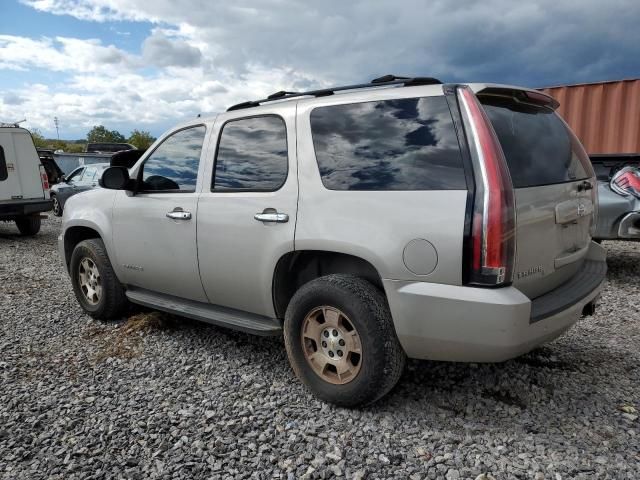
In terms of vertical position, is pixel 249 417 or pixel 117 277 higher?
pixel 117 277

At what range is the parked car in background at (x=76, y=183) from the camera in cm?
1346

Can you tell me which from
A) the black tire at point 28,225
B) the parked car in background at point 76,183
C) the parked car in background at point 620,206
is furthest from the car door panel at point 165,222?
the parked car in background at point 76,183

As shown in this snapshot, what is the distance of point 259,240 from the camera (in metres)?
3.23

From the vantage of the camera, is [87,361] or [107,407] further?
[87,361]

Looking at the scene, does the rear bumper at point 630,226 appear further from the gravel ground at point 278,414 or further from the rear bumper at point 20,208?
the rear bumper at point 20,208

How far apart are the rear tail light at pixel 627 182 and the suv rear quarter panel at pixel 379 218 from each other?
14.0 ft

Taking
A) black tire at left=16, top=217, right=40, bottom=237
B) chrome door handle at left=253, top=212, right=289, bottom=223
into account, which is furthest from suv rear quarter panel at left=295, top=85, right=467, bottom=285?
black tire at left=16, top=217, right=40, bottom=237

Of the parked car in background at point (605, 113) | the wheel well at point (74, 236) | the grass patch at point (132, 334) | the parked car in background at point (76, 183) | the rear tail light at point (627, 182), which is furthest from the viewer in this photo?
the parked car in background at point (76, 183)

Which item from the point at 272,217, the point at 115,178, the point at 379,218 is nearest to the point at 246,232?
the point at 272,217

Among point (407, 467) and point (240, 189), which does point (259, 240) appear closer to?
point (240, 189)

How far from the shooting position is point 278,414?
2977 millimetres

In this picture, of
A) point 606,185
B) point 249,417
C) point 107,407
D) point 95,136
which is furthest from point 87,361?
point 95,136

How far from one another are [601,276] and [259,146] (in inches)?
92.3

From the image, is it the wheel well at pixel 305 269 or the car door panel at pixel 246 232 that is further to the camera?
the car door panel at pixel 246 232
